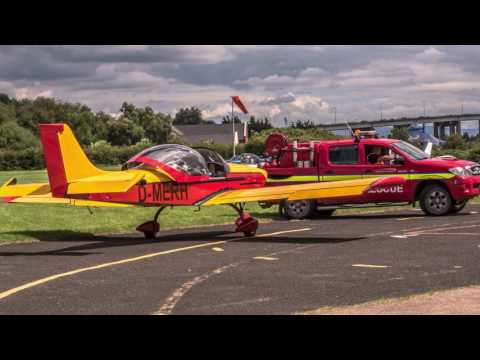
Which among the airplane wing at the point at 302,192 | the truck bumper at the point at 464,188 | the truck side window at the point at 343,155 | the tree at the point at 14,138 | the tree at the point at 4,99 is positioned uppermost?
the tree at the point at 4,99

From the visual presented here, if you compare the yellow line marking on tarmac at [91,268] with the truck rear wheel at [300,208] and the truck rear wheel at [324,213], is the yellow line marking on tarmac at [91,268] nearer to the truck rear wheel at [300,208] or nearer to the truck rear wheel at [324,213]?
the truck rear wheel at [300,208]

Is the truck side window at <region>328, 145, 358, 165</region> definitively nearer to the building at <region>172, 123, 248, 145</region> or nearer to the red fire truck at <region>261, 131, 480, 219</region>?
the red fire truck at <region>261, 131, 480, 219</region>

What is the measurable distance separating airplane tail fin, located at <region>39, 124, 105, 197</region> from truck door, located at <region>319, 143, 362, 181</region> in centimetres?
788

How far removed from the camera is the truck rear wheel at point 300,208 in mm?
20828

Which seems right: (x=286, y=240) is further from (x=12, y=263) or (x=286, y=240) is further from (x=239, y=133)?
(x=239, y=133)

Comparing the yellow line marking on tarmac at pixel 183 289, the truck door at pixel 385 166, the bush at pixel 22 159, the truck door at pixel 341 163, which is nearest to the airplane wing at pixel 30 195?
Result: the yellow line marking on tarmac at pixel 183 289

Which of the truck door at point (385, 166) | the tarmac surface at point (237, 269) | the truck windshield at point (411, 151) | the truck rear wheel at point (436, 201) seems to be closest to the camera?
the tarmac surface at point (237, 269)

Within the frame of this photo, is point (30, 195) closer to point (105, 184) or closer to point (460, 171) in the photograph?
point (105, 184)

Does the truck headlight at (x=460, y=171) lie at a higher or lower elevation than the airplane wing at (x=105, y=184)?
lower

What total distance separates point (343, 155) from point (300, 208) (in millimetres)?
1941

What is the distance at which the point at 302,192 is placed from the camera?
50.5ft

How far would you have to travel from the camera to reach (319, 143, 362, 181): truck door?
68.5ft

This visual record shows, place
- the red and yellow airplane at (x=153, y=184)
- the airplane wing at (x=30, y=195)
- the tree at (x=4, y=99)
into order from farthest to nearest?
1. the tree at (x=4, y=99)
2. the airplane wing at (x=30, y=195)
3. the red and yellow airplane at (x=153, y=184)
